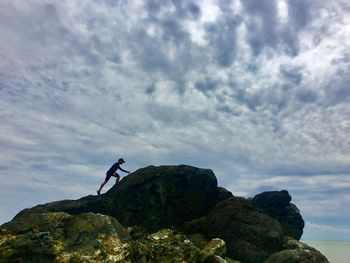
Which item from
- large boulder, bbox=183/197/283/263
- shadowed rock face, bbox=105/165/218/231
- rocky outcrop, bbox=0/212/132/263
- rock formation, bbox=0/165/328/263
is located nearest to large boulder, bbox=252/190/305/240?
rock formation, bbox=0/165/328/263

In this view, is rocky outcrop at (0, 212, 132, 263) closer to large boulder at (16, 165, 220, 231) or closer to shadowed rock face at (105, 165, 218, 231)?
large boulder at (16, 165, 220, 231)

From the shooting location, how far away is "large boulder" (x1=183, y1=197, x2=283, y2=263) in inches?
1072

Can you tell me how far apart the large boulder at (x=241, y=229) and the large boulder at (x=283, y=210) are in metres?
13.9

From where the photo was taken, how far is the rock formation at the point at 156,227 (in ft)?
67.3

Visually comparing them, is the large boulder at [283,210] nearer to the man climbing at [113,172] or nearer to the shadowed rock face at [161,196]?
the shadowed rock face at [161,196]

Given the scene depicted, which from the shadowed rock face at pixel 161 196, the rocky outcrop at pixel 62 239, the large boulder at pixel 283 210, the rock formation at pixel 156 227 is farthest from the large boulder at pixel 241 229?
the large boulder at pixel 283 210

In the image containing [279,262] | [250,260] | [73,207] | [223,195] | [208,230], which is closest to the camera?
[279,262]

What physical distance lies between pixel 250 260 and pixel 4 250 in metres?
16.5

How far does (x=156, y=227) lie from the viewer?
31.6 m

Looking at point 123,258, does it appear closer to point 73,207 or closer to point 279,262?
point 279,262

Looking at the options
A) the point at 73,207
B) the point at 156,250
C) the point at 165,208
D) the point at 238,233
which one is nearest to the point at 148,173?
the point at 165,208

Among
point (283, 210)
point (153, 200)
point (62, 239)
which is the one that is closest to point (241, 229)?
point (153, 200)

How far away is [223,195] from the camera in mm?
36219

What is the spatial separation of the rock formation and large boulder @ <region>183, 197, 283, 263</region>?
0.23 ft
